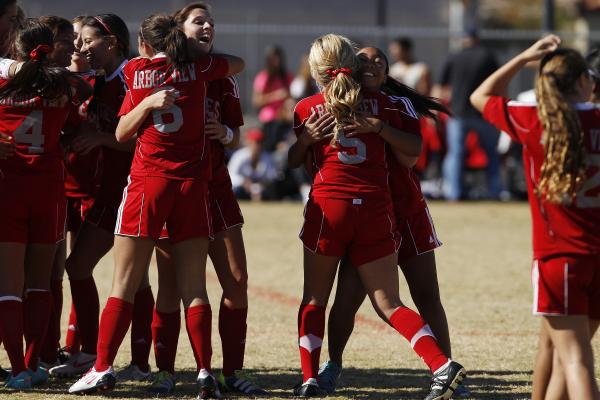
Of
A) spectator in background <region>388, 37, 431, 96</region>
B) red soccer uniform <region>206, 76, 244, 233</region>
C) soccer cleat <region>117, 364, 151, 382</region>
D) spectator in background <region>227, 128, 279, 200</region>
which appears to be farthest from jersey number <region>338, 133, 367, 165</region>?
spectator in background <region>388, 37, 431, 96</region>

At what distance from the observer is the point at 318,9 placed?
23.7m

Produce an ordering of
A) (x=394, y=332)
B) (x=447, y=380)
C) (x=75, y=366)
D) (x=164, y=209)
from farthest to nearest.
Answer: (x=394, y=332)
(x=75, y=366)
(x=164, y=209)
(x=447, y=380)

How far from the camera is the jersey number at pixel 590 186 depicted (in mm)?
4301

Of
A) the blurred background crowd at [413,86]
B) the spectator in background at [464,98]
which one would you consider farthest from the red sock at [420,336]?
the spectator in background at [464,98]

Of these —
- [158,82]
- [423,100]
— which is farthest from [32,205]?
[423,100]

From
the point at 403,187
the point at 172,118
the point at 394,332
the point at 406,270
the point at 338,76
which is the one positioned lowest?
the point at 394,332

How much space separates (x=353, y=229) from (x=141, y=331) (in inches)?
54.6

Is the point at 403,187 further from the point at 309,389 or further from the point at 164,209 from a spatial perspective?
the point at 164,209

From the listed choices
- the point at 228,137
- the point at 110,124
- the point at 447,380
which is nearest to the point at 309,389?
the point at 447,380

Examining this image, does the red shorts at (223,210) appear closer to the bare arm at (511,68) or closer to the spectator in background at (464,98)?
the bare arm at (511,68)

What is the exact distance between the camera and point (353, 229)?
5.39 m

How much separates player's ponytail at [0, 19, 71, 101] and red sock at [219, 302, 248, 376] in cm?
139

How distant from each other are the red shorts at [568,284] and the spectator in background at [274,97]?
39.1 ft

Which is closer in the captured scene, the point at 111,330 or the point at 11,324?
the point at 111,330
